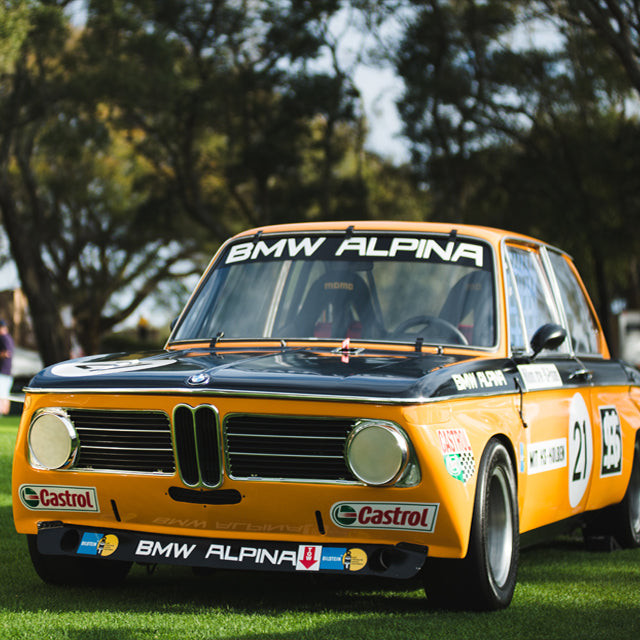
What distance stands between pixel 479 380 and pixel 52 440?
6.39 ft

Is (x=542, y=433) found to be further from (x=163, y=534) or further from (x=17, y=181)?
(x=17, y=181)

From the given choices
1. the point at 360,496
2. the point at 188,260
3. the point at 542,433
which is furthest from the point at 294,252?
the point at 188,260

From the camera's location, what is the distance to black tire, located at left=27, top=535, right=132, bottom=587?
5500 mm

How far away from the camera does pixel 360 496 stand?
4.72 meters

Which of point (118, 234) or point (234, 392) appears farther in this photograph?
point (118, 234)

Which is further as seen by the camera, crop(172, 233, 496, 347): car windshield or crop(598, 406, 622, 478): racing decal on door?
crop(598, 406, 622, 478): racing decal on door

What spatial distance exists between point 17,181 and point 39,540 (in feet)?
123

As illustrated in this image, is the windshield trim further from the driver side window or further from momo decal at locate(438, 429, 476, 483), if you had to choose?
momo decal at locate(438, 429, 476, 483)

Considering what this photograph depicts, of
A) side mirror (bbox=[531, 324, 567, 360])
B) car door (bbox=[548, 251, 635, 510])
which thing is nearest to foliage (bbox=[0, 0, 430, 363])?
car door (bbox=[548, 251, 635, 510])

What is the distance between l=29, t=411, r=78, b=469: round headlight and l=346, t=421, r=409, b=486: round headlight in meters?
1.29

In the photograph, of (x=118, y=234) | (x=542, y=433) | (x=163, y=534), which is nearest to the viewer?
(x=163, y=534)

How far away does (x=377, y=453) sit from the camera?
15.4 feet

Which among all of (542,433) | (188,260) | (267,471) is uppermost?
(267,471)

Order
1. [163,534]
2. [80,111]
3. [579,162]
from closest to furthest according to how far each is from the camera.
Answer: [163,534] → [80,111] → [579,162]
